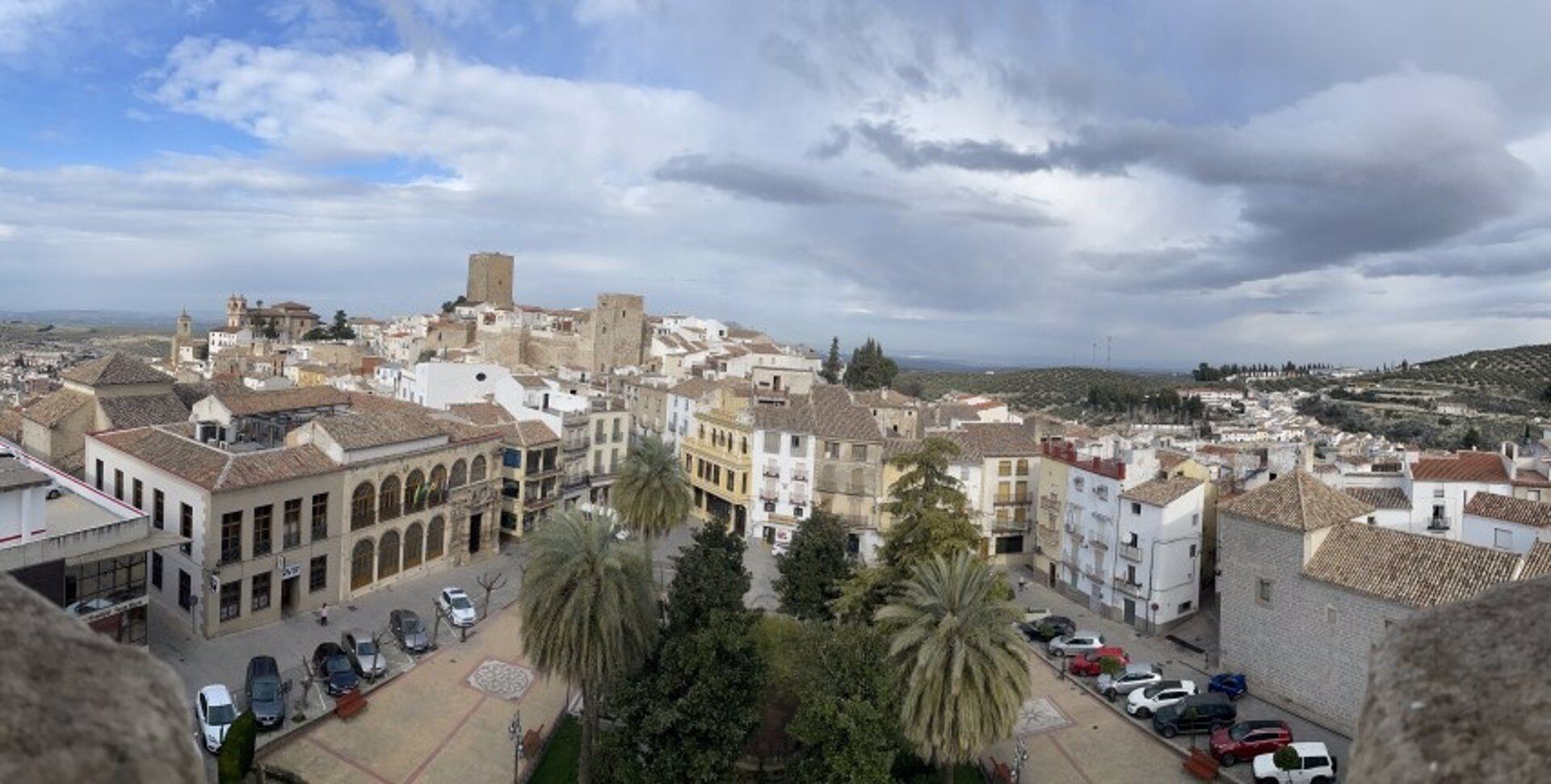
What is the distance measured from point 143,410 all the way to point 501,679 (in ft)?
91.4

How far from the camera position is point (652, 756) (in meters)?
24.5

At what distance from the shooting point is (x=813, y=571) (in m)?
37.3

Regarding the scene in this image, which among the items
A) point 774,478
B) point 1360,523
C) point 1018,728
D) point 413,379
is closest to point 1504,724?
point 1018,728

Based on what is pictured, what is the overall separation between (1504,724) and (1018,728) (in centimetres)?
2985

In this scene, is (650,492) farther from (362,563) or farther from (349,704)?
(362,563)

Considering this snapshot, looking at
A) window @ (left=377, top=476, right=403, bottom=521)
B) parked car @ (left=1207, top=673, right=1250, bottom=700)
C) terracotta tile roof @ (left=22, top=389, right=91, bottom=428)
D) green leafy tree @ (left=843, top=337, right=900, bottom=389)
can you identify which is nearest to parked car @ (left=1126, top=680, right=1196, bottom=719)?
parked car @ (left=1207, top=673, right=1250, bottom=700)

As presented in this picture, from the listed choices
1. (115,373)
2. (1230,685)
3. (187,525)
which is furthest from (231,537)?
(1230,685)

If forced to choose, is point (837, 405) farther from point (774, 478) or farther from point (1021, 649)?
point (1021, 649)

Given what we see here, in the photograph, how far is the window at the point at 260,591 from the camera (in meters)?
35.8

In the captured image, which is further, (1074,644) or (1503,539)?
(1074,644)

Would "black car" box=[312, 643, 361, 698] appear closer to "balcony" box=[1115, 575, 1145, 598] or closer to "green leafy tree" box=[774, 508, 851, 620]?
"green leafy tree" box=[774, 508, 851, 620]

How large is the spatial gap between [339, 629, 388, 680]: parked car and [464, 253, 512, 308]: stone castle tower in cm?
10879

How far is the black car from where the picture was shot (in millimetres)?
30312

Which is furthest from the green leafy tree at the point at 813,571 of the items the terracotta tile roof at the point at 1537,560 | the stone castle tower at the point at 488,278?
the stone castle tower at the point at 488,278
